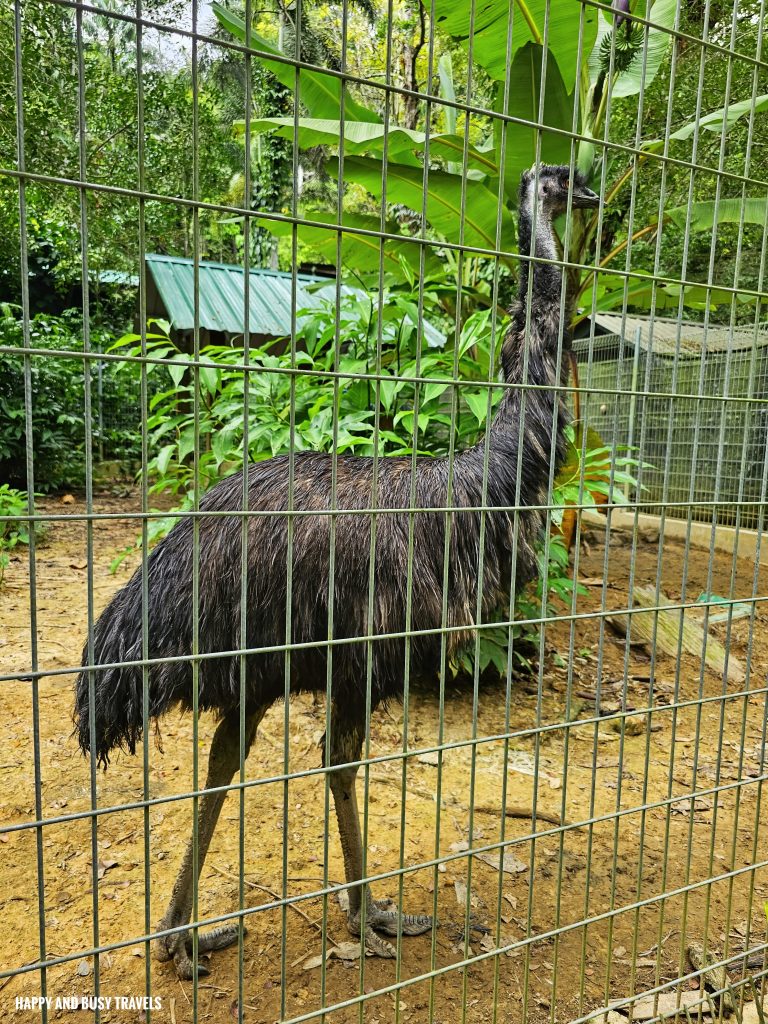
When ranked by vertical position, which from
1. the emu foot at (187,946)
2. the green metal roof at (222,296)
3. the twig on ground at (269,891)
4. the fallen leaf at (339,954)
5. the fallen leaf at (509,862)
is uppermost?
the green metal roof at (222,296)

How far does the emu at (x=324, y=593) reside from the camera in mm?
2199

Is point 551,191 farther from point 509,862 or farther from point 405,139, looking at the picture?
point 509,862

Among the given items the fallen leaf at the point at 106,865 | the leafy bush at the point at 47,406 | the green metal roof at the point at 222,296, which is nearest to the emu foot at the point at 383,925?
the fallen leaf at the point at 106,865

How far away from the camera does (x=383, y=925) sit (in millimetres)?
2539

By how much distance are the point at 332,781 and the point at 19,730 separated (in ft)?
6.71

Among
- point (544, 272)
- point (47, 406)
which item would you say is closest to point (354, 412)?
point (544, 272)

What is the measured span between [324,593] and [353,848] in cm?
83

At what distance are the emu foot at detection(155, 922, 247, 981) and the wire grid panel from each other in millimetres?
15

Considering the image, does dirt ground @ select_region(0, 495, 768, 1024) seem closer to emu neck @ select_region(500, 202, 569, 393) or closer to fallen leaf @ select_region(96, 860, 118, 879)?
fallen leaf @ select_region(96, 860, 118, 879)

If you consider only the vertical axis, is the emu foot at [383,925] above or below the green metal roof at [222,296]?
below

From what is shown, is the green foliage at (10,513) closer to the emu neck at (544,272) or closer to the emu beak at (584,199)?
the emu neck at (544,272)

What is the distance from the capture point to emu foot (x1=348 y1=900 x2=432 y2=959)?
8.02 ft

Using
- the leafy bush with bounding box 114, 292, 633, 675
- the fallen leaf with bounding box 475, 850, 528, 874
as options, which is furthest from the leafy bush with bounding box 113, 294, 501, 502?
the fallen leaf with bounding box 475, 850, 528, 874

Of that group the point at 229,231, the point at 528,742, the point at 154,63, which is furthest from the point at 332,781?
the point at 229,231
